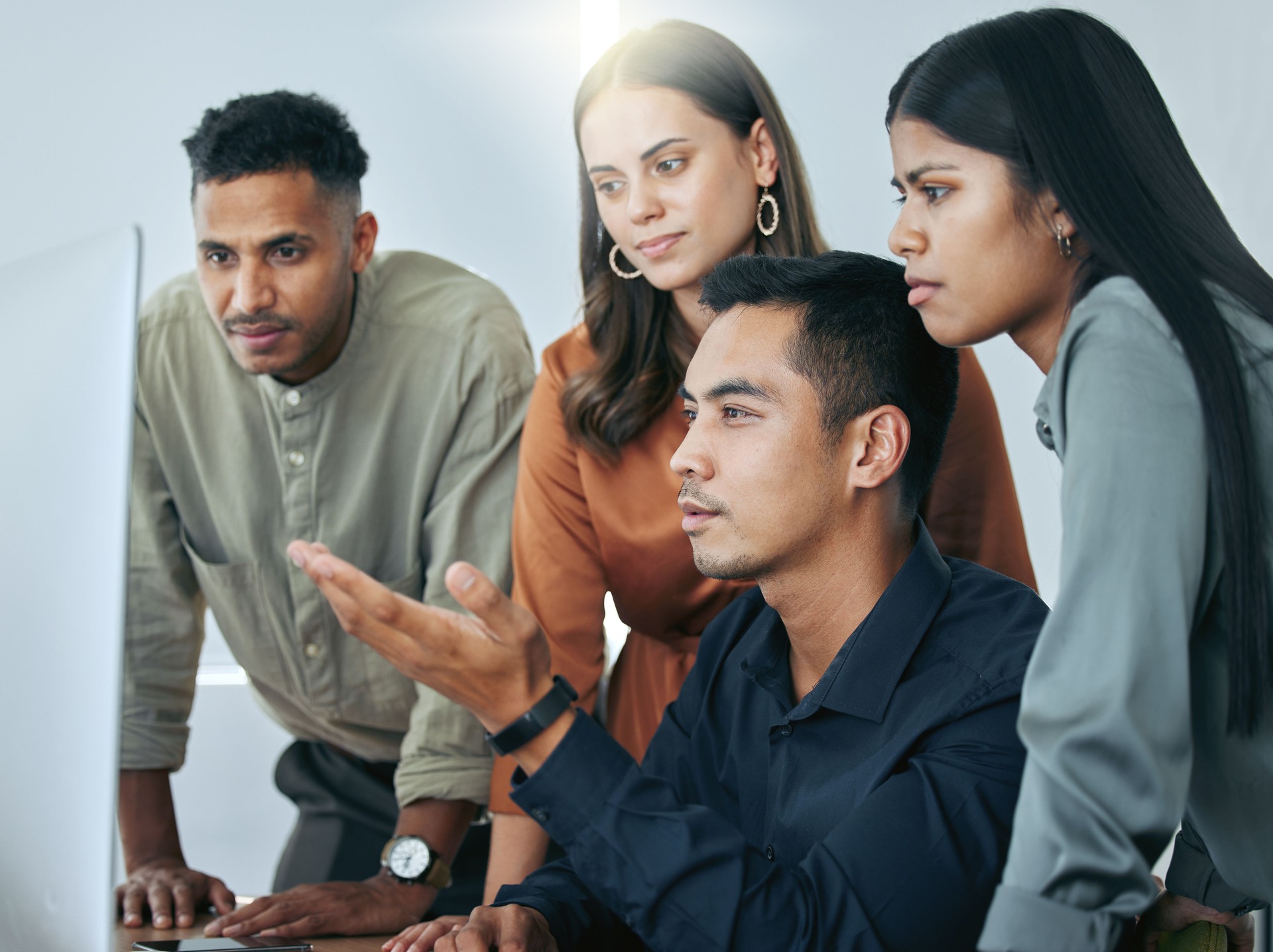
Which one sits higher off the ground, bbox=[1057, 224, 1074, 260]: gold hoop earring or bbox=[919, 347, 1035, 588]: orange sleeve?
bbox=[1057, 224, 1074, 260]: gold hoop earring

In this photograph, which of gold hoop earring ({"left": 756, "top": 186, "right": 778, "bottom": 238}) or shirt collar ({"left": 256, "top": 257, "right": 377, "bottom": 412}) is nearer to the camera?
gold hoop earring ({"left": 756, "top": 186, "right": 778, "bottom": 238})

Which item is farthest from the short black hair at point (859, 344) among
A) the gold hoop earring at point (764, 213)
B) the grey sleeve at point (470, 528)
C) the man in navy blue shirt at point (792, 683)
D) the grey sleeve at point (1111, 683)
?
the grey sleeve at point (470, 528)

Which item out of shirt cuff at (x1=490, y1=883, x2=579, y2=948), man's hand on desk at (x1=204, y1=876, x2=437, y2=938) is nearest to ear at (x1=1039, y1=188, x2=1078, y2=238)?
shirt cuff at (x1=490, y1=883, x2=579, y2=948)

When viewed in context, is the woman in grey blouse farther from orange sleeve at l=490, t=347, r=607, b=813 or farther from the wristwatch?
the wristwatch

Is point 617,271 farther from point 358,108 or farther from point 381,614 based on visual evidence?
point 358,108

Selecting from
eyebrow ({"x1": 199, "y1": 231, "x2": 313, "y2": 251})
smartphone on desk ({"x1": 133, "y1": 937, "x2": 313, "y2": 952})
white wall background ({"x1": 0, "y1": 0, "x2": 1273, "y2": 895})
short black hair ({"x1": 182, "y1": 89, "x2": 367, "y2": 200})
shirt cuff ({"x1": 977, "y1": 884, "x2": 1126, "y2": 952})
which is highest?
white wall background ({"x1": 0, "y1": 0, "x2": 1273, "y2": 895})

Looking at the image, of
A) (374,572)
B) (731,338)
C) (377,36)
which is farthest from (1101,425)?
(377,36)

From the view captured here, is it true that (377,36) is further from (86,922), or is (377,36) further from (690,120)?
(86,922)

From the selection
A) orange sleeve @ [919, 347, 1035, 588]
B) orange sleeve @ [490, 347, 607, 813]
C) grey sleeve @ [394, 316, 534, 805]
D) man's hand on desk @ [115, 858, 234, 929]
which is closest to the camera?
man's hand on desk @ [115, 858, 234, 929]

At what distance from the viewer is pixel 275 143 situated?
6.15ft

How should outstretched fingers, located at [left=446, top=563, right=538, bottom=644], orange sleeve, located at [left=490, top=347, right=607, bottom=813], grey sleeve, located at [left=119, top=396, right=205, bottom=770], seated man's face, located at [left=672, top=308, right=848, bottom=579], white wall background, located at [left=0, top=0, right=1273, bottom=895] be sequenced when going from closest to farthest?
outstretched fingers, located at [left=446, top=563, right=538, bottom=644]
seated man's face, located at [left=672, top=308, right=848, bottom=579]
orange sleeve, located at [left=490, top=347, right=607, bottom=813]
grey sleeve, located at [left=119, top=396, right=205, bottom=770]
white wall background, located at [left=0, top=0, right=1273, bottom=895]

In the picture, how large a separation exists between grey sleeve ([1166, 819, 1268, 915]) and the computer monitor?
882 millimetres

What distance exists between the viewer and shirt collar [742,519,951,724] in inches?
44.9

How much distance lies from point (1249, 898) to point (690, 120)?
1.08 m
